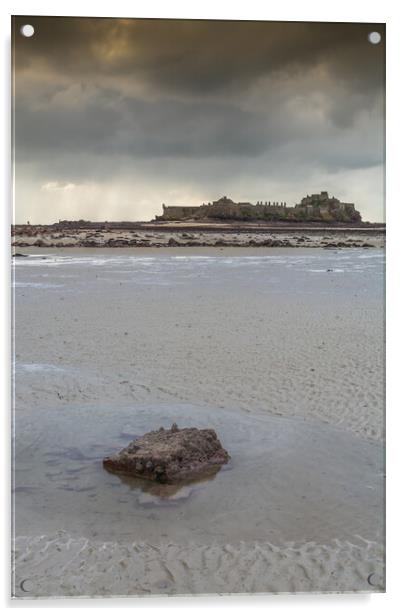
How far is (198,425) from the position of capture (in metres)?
5.28

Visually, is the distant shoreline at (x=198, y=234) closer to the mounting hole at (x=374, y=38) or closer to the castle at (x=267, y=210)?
the castle at (x=267, y=210)

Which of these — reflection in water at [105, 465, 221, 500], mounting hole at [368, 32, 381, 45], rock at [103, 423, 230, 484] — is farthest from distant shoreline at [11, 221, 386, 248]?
reflection in water at [105, 465, 221, 500]

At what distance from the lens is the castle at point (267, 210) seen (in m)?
5.23

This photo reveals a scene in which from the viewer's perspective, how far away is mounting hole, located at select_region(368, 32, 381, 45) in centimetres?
452

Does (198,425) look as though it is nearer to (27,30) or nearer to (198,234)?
(198,234)

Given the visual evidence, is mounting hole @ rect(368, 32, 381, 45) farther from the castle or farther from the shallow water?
the shallow water

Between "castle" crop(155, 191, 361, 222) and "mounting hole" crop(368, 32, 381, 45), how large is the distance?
1156mm

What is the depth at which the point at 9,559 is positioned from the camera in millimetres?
4105

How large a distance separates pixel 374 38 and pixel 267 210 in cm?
148

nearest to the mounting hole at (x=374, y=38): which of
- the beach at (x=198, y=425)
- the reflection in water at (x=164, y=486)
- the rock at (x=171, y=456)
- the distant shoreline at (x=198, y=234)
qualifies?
the distant shoreline at (x=198, y=234)

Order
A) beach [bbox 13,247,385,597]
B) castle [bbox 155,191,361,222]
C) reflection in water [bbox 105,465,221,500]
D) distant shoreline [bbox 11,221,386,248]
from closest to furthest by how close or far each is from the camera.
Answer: beach [bbox 13,247,385,597], reflection in water [bbox 105,465,221,500], distant shoreline [bbox 11,221,386,248], castle [bbox 155,191,361,222]
